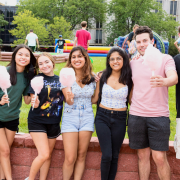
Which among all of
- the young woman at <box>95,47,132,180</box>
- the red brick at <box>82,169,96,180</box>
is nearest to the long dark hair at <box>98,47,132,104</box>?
the young woman at <box>95,47,132,180</box>

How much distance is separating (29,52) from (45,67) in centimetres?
36

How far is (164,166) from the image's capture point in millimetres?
2445

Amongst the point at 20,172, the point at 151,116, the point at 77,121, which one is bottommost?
the point at 20,172

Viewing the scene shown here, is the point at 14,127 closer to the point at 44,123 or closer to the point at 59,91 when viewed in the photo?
the point at 44,123

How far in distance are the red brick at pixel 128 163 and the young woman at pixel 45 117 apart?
97 centimetres

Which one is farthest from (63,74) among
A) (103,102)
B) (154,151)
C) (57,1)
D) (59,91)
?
(57,1)

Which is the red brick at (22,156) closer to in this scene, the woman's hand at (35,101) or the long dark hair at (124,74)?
the woman's hand at (35,101)

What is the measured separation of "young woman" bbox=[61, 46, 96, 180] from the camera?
8.71 ft

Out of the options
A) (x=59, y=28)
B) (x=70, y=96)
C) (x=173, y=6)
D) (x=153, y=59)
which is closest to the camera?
(x=153, y=59)

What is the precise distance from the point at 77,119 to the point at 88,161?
0.73 metres

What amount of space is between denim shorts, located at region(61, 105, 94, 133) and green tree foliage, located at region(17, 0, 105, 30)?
33.1m

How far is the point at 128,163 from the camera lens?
3.01 m

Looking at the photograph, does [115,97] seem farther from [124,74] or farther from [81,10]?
[81,10]

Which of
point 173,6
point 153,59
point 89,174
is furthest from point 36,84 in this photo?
point 173,6
